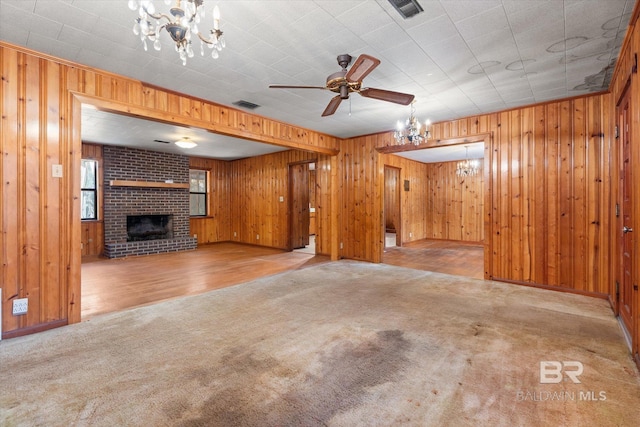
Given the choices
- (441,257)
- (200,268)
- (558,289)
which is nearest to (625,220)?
(558,289)

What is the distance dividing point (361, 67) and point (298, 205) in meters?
5.77

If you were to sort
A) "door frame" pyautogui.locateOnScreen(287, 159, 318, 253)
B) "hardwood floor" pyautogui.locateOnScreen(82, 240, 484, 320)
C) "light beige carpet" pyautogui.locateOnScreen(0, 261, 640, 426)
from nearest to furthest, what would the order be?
"light beige carpet" pyautogui.locateOnScreen(0, 261, 640, 426) → "hardwood floor" pyautogui.locateOnScreen(82, 240, 484, 320) → "door frame" pyautogui.locateOnScreen(287, 159, 318, 253)

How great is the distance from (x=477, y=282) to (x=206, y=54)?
466 cm

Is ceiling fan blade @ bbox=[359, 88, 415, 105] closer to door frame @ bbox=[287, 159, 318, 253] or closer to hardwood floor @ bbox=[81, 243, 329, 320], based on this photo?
hardwood floor @ bbox=[81, 243, 329, 320]

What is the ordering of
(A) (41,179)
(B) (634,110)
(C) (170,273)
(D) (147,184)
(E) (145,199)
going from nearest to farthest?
(B) (634,110) < (A) (41,179) < (C) (170,273) < (D) (147,184) < (E) (145,199)

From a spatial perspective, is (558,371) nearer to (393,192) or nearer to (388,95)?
(388,95)

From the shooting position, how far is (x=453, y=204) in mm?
9375

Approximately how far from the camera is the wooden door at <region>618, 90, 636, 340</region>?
2.66m

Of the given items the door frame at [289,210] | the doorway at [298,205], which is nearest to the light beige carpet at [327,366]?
the door frame at [289,210]

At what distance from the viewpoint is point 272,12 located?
225cm

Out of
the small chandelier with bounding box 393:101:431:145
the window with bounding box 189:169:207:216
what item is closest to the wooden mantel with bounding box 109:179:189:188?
the window with bounding box 189:169:207:216

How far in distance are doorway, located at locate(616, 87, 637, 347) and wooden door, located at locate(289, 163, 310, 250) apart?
592 cm

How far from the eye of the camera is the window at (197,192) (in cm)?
900

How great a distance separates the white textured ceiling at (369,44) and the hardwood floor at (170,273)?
8.80 feet
